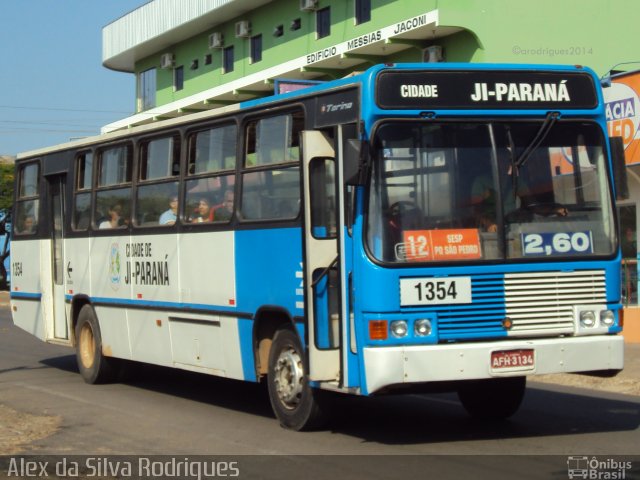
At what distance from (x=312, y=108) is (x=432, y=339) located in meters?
2.44

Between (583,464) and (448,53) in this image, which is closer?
(583,464)

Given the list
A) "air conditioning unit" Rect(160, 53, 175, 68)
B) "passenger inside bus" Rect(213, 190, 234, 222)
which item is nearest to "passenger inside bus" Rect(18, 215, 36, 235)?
"passenger inside bus" Rect(213, 190, 234, 222)

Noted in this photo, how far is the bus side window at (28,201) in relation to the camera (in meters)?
16.4

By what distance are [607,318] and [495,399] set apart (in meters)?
1.77

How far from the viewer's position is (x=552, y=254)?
9.38 meters

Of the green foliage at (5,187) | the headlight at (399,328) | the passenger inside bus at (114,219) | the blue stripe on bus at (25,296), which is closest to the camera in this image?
the headlight at (399,328)

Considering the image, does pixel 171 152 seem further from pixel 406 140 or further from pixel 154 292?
pixel 406 140

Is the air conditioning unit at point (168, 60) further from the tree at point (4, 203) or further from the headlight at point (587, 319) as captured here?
the headlight at point (587, 319)

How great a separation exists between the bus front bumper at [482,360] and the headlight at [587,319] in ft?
0.38

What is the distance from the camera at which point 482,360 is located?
8992 mm

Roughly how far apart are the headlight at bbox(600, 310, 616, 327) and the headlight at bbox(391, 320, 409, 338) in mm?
1776

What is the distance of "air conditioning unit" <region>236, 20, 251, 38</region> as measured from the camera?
118ft

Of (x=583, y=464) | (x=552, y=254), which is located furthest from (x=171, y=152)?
(x=583, y=464)

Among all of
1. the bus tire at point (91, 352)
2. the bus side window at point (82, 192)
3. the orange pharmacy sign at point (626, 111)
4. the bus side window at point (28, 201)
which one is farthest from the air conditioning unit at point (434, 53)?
the bus tire at point (91, 352)
